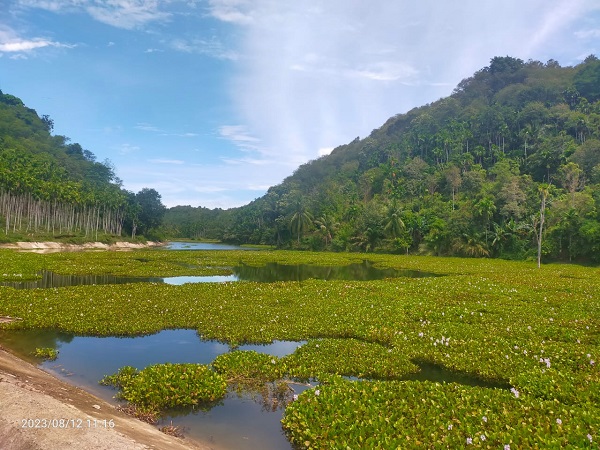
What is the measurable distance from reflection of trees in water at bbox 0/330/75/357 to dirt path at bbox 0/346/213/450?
5281 millimetres

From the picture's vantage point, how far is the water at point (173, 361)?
26.1 ft

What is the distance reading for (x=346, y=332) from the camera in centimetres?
1488

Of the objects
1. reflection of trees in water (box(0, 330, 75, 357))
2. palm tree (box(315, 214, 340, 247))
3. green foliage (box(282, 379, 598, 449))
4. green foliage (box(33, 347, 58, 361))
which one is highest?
palm tree (box(315, 214, 340, 247))

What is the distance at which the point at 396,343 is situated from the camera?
1323 centimetres

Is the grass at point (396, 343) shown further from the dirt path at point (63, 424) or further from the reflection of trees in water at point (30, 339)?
the dirt path at point (63, 424)

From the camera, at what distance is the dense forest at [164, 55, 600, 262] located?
63969 millimetres

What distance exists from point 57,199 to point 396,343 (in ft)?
334

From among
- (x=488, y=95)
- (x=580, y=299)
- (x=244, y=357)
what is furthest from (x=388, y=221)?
(x=488, y=95)

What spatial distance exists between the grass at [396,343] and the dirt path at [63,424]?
2.99m

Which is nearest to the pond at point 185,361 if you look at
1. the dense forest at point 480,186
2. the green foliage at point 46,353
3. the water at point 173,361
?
the water at point 173,361

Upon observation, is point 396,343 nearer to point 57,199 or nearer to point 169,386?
point 169,386

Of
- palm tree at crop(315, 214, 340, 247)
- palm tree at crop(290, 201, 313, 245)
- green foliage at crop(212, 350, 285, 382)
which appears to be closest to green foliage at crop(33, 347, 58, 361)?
green foliage at crop(212, 350, 285, 382)

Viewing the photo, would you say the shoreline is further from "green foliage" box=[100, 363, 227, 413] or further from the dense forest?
"green foliage" box=[100, 363, 227, 413]

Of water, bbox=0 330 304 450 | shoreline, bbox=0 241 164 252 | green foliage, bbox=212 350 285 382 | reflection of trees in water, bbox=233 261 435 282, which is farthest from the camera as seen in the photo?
shoreline, bbox=0 241 164 252
